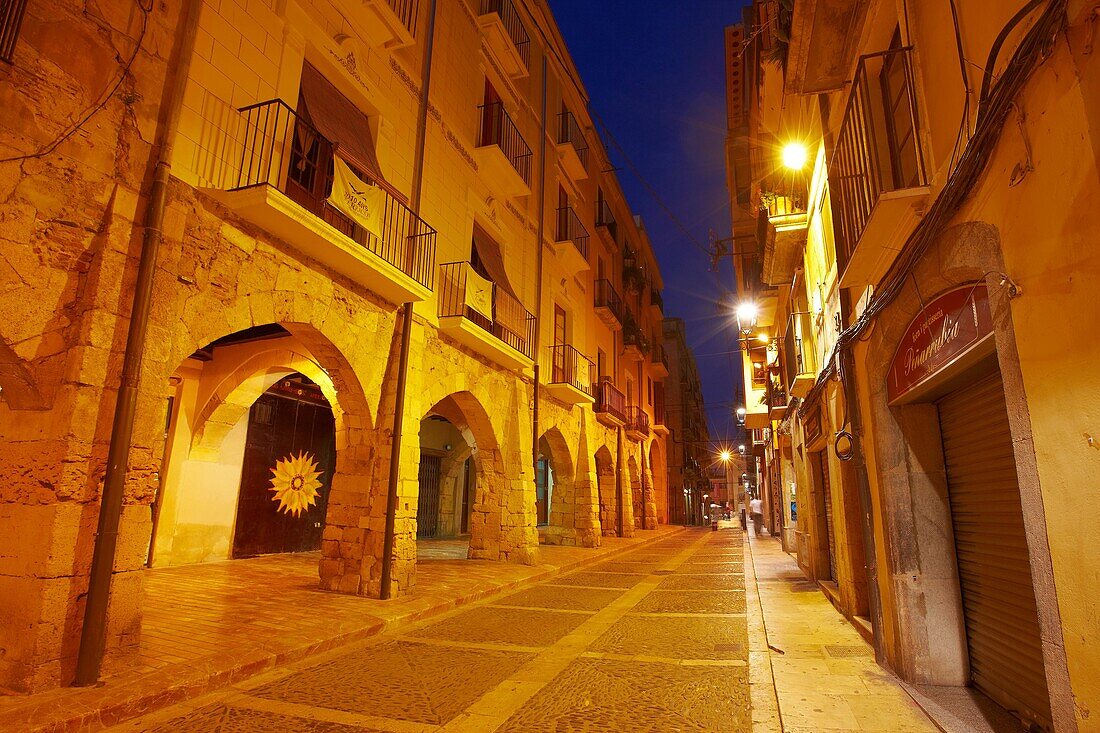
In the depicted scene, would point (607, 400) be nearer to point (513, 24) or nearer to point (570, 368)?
point (570, 368)

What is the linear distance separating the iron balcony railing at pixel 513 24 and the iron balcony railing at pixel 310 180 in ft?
19.1

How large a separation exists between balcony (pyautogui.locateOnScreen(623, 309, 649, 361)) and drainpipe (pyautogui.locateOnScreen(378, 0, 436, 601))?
13.9 m

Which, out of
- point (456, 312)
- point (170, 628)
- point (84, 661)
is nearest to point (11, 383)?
point (84, 661)

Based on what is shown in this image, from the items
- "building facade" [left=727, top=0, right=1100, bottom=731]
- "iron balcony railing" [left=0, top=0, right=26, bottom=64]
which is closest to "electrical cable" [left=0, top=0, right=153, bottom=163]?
"iron balcony railing" [left=0, top=0, right=26, bottom=64]

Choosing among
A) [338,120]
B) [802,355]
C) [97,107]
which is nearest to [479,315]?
[338,120]

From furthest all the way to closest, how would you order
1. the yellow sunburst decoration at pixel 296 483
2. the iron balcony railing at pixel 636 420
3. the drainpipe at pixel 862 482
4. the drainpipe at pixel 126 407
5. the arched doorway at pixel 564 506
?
the iron balcony railing at pixel 636 420 < the arched doorway at pixel 564 506 < the yellow sunburst decoration at pixel 296 483 < the drainpipe at pixel 862 482 < the drainpipe at pixel 126 407

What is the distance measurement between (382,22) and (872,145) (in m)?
6.94

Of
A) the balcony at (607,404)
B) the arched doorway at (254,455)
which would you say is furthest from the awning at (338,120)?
the balcony at (607,404)

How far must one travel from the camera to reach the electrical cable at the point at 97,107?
3968 millimetres

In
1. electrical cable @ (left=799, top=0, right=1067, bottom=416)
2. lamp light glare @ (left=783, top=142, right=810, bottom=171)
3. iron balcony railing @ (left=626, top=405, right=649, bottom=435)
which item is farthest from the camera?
iron balcony railing @ (left=626, top=405, right=649, bottom=435)

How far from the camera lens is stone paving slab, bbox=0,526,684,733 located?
3.49m

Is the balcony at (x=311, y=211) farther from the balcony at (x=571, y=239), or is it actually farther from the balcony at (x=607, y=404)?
the balcony at (x=607, y=404)

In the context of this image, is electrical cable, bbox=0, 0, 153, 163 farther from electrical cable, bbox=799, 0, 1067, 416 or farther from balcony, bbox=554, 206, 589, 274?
balcony, bbox=554, 206, 589, 274

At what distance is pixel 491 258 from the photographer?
11.4 meters
